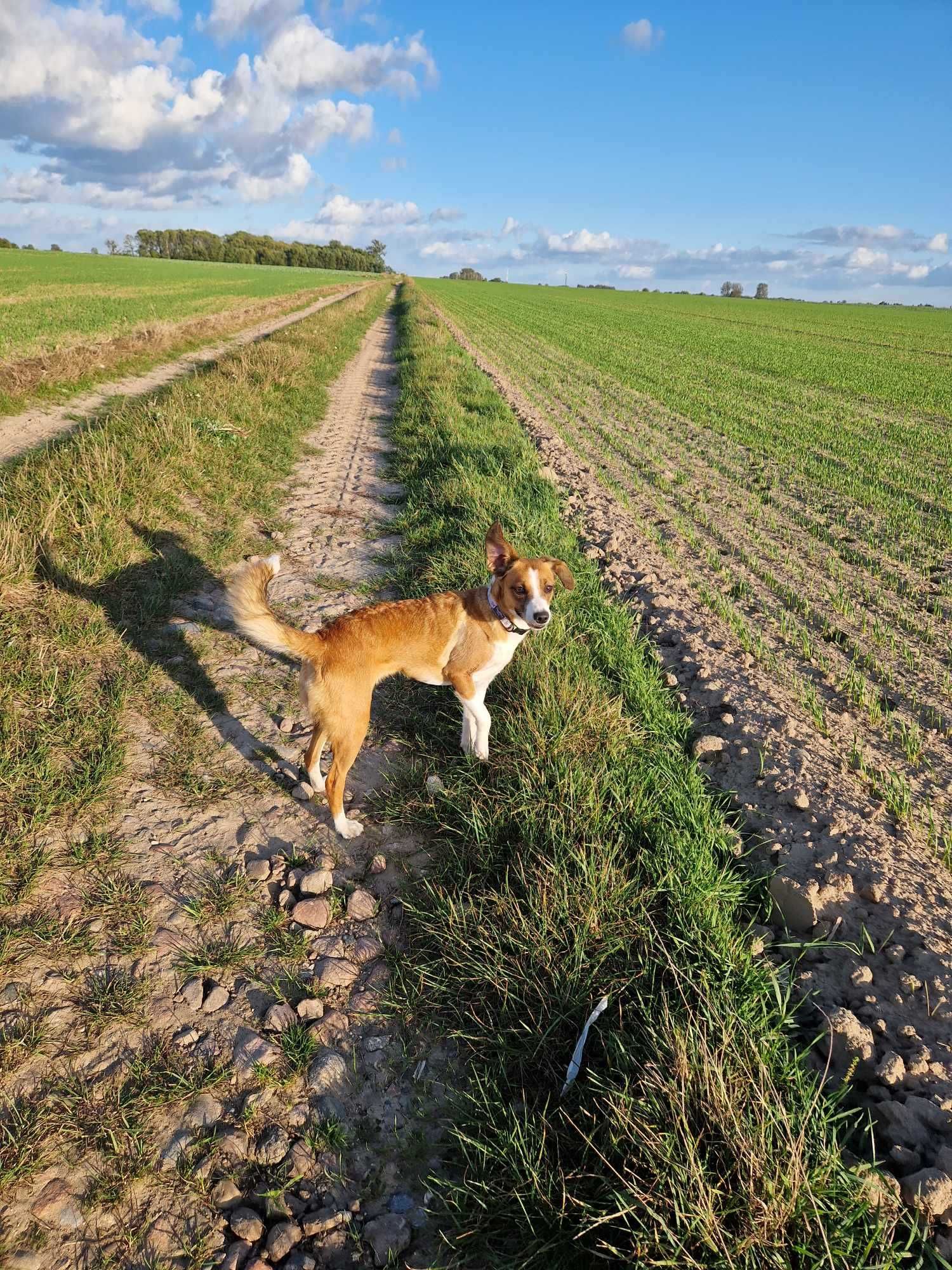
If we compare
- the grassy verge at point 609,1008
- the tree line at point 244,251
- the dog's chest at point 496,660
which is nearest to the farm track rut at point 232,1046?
the grassy verge at point 609,1008

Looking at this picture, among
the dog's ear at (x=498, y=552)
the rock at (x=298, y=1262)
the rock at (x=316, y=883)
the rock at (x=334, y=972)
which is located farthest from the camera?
the dog's ear at (x=498, y=552)

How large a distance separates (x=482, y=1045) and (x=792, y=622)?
5365 millimetres

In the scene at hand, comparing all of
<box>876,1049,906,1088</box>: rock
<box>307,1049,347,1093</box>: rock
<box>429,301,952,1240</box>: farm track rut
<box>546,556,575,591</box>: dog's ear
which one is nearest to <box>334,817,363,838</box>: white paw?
<box>307,1049,347,1093</box>: rock

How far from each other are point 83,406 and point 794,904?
1654 cm

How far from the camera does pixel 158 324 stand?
1006 inches

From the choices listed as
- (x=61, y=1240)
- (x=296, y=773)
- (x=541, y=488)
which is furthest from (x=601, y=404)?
(x=61, y=1240)

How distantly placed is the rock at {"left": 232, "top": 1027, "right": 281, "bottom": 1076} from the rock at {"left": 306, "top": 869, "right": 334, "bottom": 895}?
0.76 metres

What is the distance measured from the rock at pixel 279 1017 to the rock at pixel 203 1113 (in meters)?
0.34

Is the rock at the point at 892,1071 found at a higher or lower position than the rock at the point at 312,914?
higher

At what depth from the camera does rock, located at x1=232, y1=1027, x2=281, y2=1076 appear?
2.72 meters

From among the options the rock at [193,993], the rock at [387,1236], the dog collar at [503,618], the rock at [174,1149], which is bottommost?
the rock at [387,1236]

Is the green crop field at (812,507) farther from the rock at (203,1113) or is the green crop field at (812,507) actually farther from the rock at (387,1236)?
the rock at (203,1113)

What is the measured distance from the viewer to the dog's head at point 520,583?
430 centimetres

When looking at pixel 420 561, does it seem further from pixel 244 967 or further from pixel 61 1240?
pixel 61 1240
